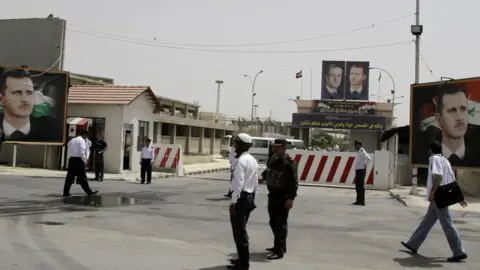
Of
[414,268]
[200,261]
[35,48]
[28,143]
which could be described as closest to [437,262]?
[414,268]

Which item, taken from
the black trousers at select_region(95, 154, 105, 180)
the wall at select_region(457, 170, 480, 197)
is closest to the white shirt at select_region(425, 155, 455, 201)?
the wall at select_region(457, 170, 480, 197)

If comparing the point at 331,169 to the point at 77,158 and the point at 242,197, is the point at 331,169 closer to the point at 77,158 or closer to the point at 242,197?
the point at 77,158

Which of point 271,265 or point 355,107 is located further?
point 355,107

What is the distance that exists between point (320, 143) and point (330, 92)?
38002mm

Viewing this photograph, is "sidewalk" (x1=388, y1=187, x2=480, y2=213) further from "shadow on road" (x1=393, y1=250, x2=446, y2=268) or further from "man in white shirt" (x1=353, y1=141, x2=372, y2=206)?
"shadow on road" (x1=393, y1=250, x2=446, y2=268)

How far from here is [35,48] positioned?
2802 centimetres

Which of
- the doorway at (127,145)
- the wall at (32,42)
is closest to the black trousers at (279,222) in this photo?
the doorway at (127,145)

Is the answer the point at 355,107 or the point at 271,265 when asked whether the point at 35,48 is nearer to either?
the point at 271,265

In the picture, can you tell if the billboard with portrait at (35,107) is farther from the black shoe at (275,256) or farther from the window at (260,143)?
the window at (260,143)

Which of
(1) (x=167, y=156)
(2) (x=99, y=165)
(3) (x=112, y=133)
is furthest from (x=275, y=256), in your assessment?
(1) (x=167, y=156)

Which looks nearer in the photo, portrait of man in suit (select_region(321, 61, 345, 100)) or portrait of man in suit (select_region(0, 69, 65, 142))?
portrait of man in suit (select_region(0, 69, 65, 142))

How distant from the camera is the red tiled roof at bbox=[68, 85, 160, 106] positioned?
23.9 metres

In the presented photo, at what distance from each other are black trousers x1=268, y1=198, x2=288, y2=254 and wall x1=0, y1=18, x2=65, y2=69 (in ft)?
74.0

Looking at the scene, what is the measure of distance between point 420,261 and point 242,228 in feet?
9.94
